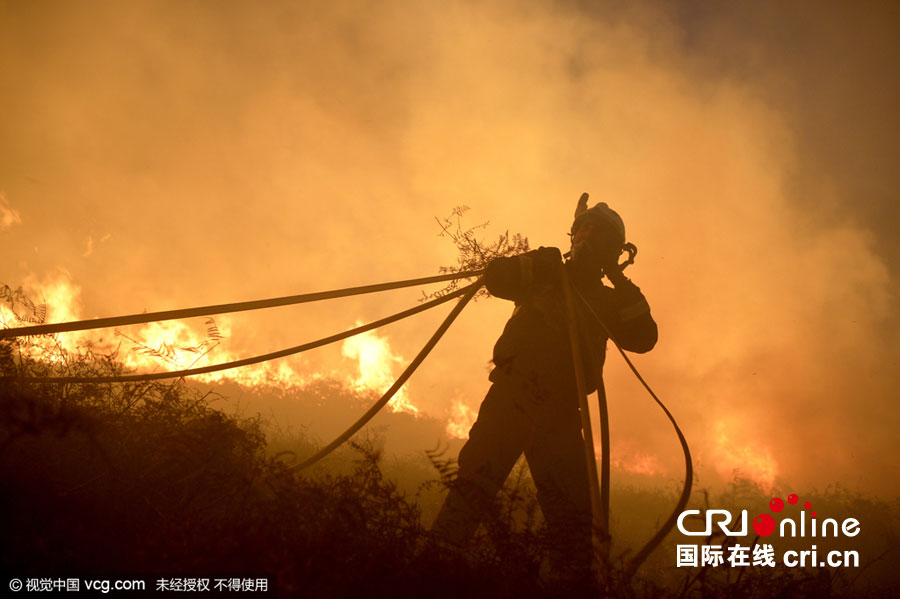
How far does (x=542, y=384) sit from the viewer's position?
3695mm

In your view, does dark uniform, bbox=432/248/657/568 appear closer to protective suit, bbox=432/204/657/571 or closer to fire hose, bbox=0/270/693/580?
protective suit, bbox=432/204/657/571

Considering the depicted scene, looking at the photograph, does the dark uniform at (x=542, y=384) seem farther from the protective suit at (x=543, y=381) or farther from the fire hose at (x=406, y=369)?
the fire hose at (x=406, y=369)

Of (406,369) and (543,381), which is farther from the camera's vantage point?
(543,381)

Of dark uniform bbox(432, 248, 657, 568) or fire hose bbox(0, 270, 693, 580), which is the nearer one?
fire hose bbox(0, 270, 693, 580)

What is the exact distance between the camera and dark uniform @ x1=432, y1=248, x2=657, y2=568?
3180 millimetres

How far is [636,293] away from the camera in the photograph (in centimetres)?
431

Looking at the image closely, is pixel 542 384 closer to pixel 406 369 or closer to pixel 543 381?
pixel 543 381

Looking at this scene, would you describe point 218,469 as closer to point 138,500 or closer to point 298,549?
point 138,500

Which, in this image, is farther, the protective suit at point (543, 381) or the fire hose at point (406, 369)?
the protective suit at point (543, 381)

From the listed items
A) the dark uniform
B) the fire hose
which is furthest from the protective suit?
the fire hose

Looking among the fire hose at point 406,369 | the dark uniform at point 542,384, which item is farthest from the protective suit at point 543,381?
the fire hose at point 406,369

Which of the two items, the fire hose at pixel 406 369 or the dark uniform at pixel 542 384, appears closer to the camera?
the fire hose at pixel 406 369

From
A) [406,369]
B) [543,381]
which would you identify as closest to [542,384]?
[543,381]

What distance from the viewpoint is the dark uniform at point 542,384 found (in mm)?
3180
